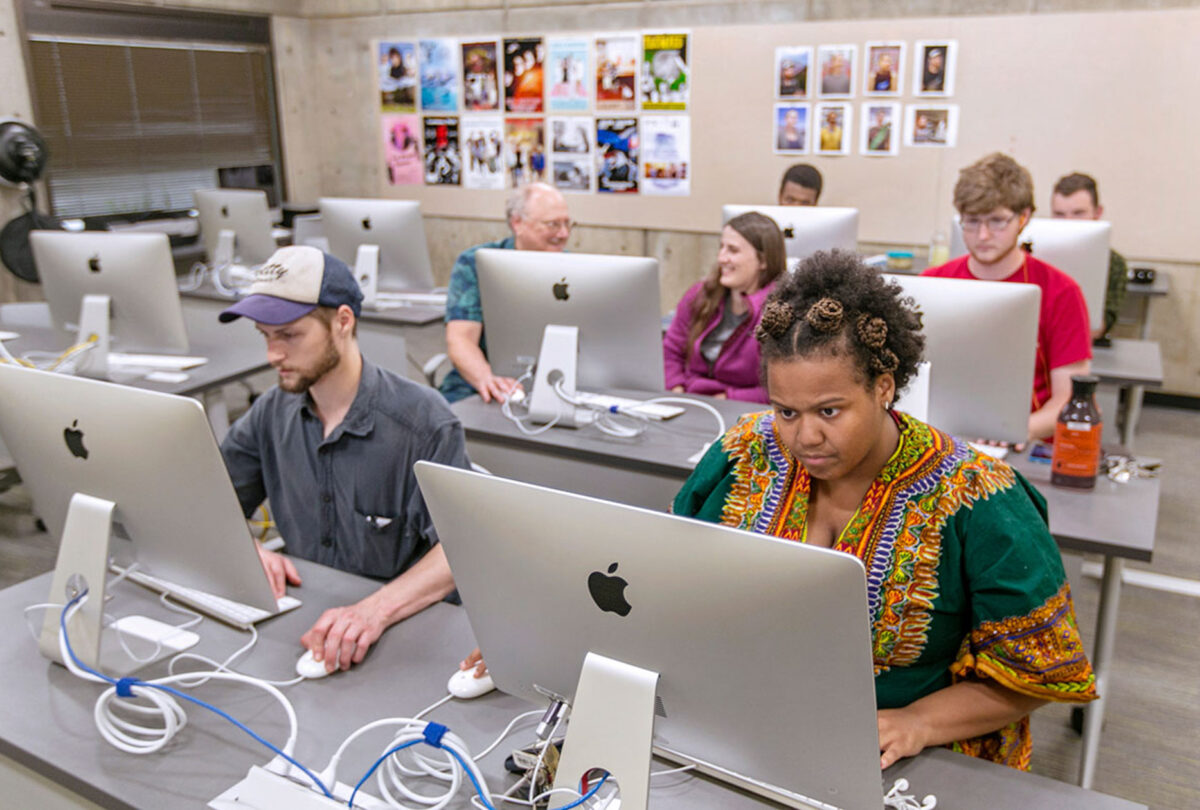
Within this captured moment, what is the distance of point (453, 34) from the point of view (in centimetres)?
654

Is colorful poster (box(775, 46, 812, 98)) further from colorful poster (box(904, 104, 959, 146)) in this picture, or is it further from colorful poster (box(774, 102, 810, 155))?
colorful poster (box(904, 104, 959, 146))

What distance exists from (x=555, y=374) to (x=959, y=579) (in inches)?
59.0

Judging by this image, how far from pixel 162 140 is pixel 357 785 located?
617cm

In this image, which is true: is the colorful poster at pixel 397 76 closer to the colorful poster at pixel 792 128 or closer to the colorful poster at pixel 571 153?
the colorful poster at pixel 571 153

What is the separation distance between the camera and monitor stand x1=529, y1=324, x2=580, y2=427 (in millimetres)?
2531

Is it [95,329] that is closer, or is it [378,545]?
[378,545]

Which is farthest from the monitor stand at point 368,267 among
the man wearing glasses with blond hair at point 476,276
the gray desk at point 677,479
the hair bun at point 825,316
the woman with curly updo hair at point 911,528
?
the hair bun at point 825,316

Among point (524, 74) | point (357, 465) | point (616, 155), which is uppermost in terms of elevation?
Result: point (524, 74)

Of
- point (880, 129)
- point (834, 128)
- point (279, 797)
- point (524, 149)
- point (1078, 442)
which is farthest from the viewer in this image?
point (524, 149)

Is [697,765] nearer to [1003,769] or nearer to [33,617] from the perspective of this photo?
[1003,769]

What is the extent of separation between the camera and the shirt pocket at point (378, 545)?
72.7 inches

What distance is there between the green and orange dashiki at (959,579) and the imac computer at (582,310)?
46.9 inches

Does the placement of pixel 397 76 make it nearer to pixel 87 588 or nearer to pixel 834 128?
pixel 834 128

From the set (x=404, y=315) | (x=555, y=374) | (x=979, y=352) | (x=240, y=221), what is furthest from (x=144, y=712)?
(x=240, y=221)
